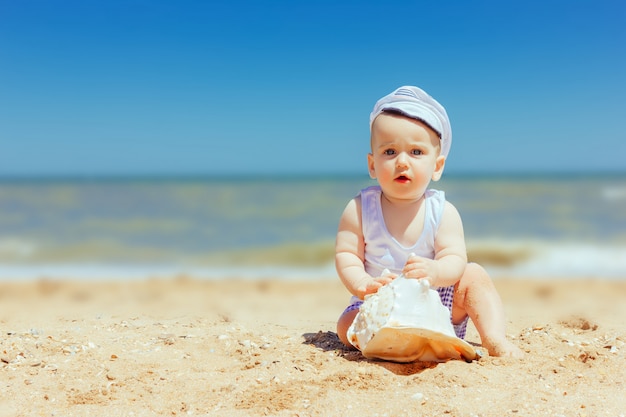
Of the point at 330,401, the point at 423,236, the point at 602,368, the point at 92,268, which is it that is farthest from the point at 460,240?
the point at 92,268

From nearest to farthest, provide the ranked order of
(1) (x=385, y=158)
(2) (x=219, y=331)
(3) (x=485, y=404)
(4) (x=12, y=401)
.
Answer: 1. (3) (x=485, y=404)
2. (4) (x=12, y=401)
3. (1) (x=385, y=158)
4. (2) (x=219, y=331)

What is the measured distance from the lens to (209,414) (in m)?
2.29

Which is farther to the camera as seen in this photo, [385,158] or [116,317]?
[116,317]

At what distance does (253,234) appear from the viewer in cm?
1293

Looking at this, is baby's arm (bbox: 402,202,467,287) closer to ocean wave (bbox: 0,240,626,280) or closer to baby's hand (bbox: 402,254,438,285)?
baby's hand (bbox: 402,254,438,285)

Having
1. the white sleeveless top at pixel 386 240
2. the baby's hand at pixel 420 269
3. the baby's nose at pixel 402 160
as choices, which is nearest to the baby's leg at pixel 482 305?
the white sleeveless top at pixel 386 240

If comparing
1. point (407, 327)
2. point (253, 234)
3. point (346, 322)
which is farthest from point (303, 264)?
point (407, 327)

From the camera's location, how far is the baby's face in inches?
113

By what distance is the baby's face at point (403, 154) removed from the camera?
2.87 meters

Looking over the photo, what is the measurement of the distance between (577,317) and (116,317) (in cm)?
331

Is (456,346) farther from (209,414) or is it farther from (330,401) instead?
(209,414)

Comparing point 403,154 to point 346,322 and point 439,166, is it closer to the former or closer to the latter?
point 439,166

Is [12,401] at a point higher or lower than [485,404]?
lower

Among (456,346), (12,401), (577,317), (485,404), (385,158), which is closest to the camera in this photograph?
(485,404)
